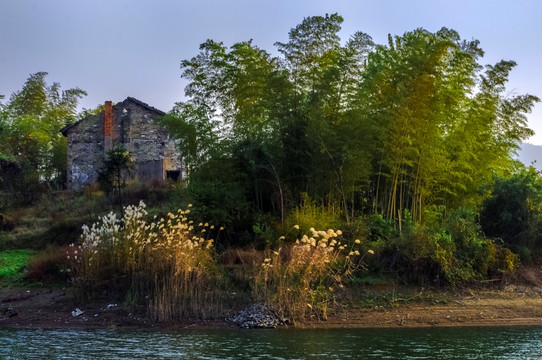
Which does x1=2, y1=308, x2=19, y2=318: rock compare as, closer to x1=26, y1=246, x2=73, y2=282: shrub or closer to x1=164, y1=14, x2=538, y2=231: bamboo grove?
x1=26, y1=246, x2=73, y2=282: shrub

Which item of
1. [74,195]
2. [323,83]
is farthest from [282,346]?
[74,195]

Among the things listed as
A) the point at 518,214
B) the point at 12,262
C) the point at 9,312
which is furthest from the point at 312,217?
the point at 12,262

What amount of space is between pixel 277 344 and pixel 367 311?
13.7 ft

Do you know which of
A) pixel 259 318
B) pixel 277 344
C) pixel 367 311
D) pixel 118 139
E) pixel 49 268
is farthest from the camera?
pixel 118 139

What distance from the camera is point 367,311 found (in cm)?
1549

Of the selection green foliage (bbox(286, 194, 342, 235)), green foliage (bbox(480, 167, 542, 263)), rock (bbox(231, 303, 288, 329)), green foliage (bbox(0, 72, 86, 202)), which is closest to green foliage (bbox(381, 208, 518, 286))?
green foliage (bbox(480, 167, 542, 263))

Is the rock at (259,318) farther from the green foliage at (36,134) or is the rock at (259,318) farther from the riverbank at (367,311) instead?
the green foliage at (36,134)

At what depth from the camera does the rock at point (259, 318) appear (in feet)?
46.5

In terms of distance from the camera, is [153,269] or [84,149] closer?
[153,269]

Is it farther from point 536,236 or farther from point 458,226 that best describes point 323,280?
point 536,236

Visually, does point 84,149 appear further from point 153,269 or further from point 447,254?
point 447,254

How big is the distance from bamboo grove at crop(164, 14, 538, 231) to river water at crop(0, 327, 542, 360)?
5744mm

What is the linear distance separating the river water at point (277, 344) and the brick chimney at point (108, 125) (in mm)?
21023

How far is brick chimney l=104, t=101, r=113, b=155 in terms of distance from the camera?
33.9 metres
